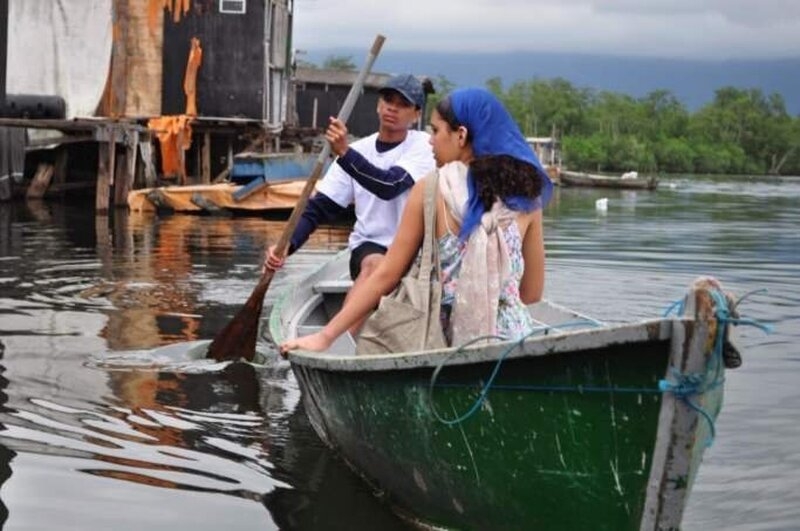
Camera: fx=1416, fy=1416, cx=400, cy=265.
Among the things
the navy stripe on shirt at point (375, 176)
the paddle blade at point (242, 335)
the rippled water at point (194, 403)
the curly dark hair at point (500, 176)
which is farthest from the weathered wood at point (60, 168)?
the curly dark hair at point (500, 176)

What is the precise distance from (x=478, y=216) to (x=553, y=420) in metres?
0.94

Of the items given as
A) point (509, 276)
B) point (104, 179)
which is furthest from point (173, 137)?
point (509, 276)

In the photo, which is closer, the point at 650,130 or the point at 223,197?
the point at 223,197

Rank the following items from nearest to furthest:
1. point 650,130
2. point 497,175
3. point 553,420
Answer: point 553,420 → point 497,175 → point 650,130

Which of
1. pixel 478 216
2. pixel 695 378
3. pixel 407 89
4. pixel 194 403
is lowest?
pixel 194 403

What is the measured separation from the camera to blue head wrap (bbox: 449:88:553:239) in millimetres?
5180

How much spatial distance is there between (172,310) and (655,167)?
9055 cm

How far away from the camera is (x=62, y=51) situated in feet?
87.4

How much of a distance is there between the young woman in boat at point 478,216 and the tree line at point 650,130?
85.8m

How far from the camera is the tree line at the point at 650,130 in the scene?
97.1 m

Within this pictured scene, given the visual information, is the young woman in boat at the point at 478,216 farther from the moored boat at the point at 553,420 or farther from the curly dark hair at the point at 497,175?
the moored boat at the point at 553,420

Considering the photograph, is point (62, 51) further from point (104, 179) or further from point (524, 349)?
point (524, 349)

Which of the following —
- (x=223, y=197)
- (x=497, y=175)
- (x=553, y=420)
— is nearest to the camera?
(x=553, y=420)

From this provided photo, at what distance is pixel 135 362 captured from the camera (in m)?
8.93
